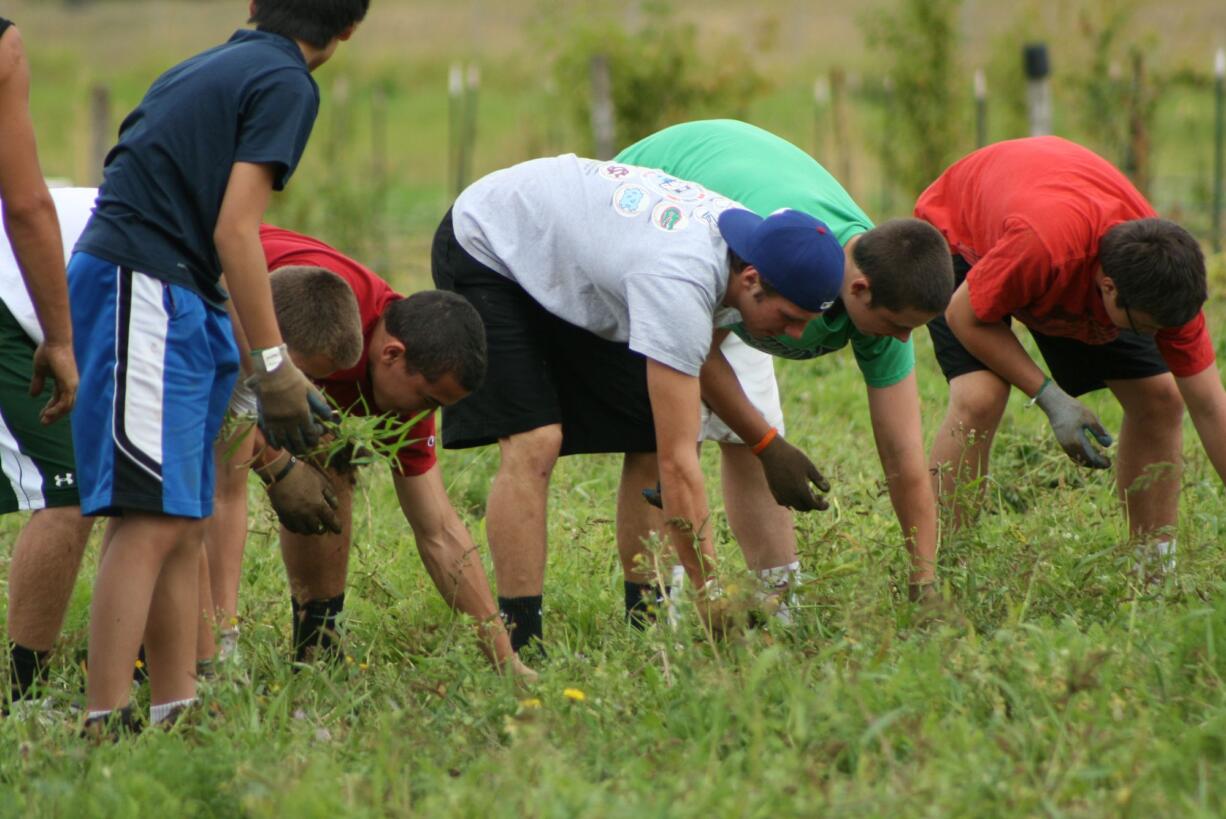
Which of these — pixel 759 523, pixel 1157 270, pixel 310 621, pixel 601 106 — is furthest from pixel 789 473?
pixel 601 106

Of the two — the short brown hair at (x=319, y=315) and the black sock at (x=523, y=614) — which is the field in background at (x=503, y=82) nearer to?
the black sock at (x=523, y=614)

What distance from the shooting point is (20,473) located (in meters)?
3.66

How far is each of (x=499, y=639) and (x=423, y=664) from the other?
7.8 inches

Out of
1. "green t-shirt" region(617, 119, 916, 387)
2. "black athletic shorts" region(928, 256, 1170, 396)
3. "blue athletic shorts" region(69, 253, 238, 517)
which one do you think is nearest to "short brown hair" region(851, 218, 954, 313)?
"green t-shirt" region(617, 119, 916, 387)

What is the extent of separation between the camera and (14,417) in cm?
366

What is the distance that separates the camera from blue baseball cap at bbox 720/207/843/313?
10.9 feet

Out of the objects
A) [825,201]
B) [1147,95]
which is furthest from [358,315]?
[1147,95]

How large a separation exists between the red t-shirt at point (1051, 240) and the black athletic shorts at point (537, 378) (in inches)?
40.4

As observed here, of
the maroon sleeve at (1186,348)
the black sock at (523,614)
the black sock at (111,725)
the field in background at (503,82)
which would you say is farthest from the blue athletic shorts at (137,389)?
the field in background at (503,82)

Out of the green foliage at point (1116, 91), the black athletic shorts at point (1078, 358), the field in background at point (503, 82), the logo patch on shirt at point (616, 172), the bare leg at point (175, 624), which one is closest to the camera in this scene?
the bare leg at point (175, 624)

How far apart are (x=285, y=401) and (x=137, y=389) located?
30cm

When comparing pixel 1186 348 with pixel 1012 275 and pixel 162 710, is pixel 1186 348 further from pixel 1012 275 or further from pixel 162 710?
pixel 162 710

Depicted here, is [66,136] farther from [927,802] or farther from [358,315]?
[927,802]

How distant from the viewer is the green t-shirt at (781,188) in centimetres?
383
